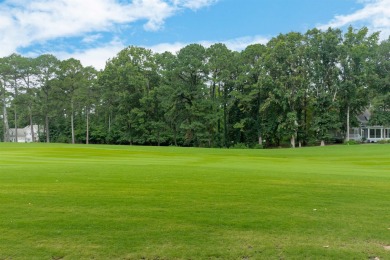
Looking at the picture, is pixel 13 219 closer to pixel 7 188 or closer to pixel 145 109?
pixel 7 188

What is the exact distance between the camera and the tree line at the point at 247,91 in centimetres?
5850

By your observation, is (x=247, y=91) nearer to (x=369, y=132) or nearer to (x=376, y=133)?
(x=369, y=132)

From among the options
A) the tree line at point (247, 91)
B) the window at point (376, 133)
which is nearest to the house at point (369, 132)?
the window at point (376, 133)

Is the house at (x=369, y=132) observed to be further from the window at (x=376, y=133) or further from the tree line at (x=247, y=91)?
the tree line at (x=247, y=91)

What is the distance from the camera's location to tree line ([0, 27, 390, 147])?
5850 centimetres

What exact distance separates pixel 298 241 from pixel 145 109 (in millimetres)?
64720

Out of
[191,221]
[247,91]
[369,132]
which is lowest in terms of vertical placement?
[191,221]

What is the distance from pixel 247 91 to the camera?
63062 mm

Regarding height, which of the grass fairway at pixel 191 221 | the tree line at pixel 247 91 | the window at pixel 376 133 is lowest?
the grass fairway at pixel 191 221

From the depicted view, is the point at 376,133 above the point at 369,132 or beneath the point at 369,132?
beneath

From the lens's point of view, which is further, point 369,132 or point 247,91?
point 369,132

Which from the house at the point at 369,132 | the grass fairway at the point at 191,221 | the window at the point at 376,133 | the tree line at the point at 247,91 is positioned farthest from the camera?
the window at the point at 376,133

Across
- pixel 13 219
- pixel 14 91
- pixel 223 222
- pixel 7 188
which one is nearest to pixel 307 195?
pixel 223 222

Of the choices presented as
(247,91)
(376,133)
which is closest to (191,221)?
(247,91)
